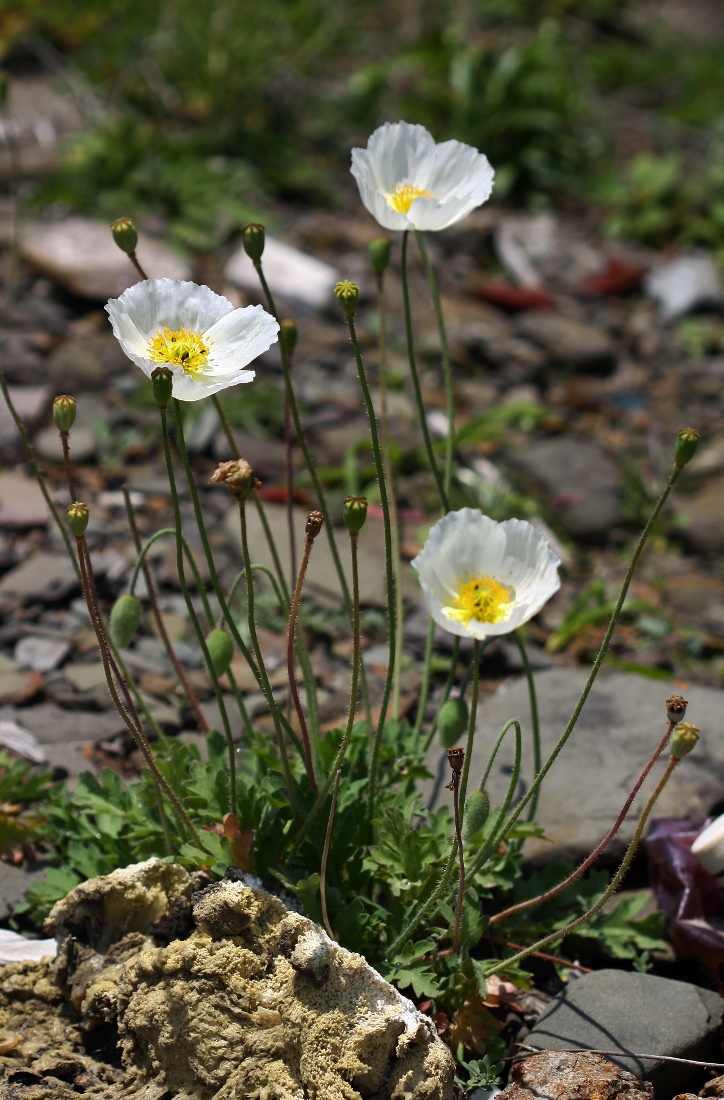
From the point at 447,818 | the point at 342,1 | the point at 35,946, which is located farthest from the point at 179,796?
the point at 342,1

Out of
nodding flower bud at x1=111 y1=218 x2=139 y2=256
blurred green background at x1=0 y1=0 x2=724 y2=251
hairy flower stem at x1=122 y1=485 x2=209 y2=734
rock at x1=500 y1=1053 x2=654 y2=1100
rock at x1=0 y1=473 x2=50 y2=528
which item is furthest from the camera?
blurred green background at x1=0 y1=0 x2=724 y2=251

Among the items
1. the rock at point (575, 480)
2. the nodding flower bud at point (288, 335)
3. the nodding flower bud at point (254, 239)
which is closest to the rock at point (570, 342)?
the rock at point (575, 480)

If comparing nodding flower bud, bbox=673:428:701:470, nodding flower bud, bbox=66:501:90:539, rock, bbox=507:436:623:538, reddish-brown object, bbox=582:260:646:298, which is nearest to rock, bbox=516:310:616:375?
reddish-brown object, bbox=582:260:646:298

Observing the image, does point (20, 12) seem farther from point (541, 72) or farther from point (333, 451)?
point (333, 451)

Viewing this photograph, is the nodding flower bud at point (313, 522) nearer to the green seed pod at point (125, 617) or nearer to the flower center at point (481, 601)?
the flower center at point (481, 601)

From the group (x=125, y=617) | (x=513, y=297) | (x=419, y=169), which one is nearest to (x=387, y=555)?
(x=125, y=617)

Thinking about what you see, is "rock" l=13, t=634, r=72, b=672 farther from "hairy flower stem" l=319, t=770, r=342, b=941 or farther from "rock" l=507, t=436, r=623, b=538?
"rock" l=507, t=436, r=623, b=538
